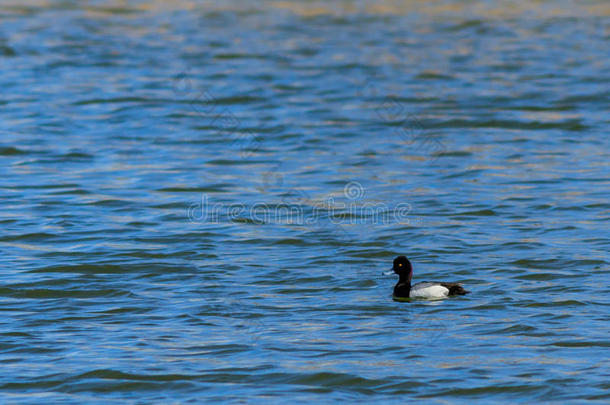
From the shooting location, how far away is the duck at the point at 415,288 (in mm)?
12688

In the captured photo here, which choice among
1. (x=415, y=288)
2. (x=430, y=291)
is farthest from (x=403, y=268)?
(x=430, y=291)

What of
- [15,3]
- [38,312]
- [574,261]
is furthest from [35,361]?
[15,3]

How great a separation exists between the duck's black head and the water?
340mm

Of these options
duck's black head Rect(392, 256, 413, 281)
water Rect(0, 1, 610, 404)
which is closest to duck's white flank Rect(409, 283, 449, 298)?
water Rect(0, 1, 610, 404)

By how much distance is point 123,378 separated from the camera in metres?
10.5

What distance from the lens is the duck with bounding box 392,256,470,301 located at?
500 inches

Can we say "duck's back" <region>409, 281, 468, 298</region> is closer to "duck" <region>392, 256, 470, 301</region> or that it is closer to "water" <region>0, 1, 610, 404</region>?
"duck" <region>392, 256, 470, 301</region>

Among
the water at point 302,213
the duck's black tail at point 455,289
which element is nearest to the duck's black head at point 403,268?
the water at point 302,213

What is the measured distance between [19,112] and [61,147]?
3821mm

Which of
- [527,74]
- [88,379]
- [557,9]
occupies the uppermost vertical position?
[557,9]

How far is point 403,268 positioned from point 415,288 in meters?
0.48

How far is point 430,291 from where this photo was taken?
12750 millimetres

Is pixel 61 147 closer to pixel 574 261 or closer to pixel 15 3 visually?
pixel 574 261

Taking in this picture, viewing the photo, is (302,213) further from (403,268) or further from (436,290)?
(436,290)
